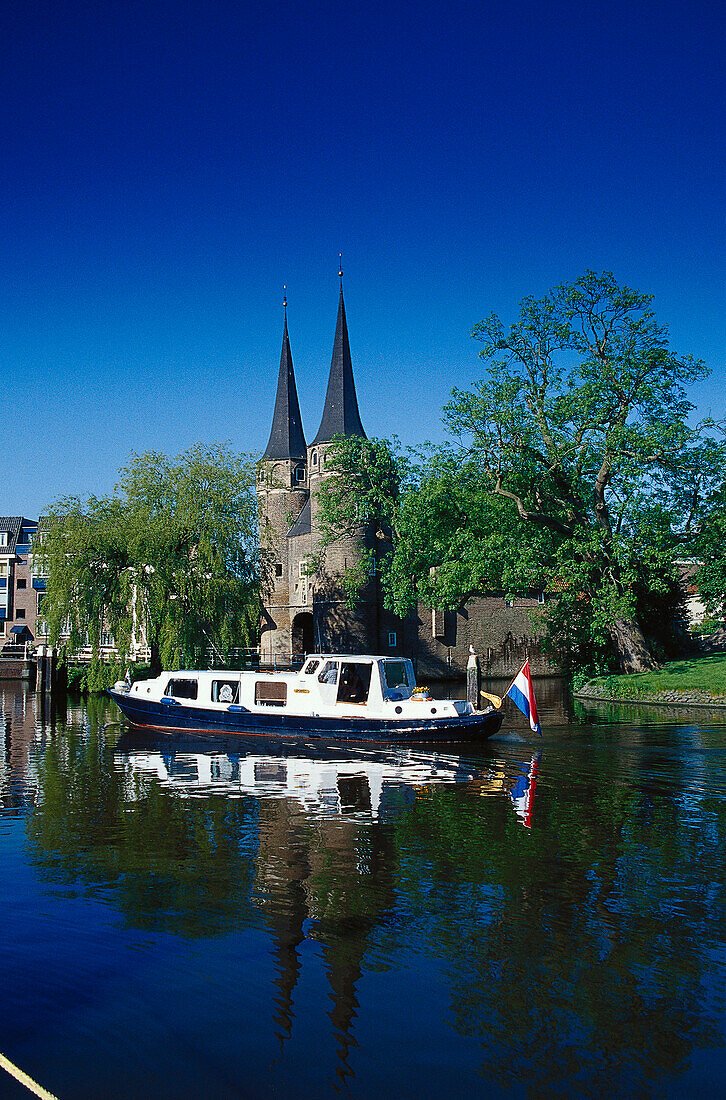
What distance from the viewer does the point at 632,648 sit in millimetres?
34688

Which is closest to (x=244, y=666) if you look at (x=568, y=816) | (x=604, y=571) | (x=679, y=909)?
(x=604, y=571)

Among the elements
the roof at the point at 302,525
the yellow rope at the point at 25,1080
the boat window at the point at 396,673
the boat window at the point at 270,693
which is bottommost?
the yellow rope at the point at 25,1080

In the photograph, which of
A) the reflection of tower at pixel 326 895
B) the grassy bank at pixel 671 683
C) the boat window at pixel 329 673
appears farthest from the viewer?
the grassy bank at pixel 671 683

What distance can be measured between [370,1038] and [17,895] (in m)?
5.19

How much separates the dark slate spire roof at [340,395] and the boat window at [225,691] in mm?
30692

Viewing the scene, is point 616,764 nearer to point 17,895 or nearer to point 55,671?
point 17,895

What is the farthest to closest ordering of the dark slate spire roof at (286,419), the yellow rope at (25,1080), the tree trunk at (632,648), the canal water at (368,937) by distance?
the dark slate spire roof at (286,419)
the tree trunk at (632,648)
the canal water at (368,937)
the yellow rope at (25,1080)

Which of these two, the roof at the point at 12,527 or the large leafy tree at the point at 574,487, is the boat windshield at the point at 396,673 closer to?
the large leafy tree at the point at 574,487

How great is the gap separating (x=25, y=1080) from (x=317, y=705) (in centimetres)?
1581

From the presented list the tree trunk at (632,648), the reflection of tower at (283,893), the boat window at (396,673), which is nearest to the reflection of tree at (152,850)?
the reflection of tower at (283,893)

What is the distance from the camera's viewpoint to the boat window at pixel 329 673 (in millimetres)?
21734

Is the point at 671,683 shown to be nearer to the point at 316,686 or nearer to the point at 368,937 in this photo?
the point at 316,686

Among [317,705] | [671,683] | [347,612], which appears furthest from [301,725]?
[347,612]

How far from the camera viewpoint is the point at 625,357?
33812 millimetres
